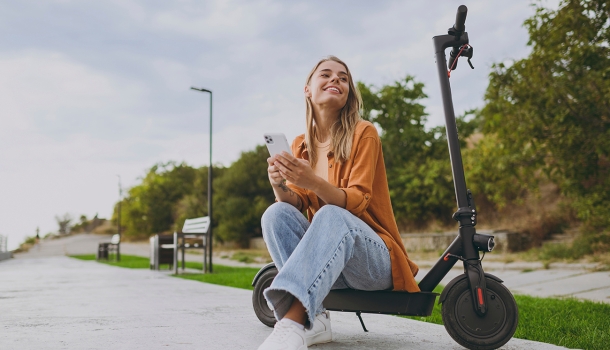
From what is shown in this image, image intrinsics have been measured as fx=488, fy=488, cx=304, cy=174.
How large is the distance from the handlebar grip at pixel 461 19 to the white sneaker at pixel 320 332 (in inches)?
60.2

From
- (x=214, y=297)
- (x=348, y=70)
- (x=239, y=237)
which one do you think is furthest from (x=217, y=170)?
(x=348, y=70)

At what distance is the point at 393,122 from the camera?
60.1 ft

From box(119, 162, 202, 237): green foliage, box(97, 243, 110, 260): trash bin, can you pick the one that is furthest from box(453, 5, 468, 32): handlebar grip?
box(119, 162, 202, 237): green foliage

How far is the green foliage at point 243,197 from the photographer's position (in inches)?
851

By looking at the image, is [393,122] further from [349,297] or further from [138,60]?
[349,297]

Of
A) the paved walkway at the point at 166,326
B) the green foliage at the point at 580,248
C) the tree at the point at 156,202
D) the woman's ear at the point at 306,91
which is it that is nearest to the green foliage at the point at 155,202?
the tree at the point at 156,202

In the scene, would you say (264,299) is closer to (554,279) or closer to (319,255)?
(319,255)

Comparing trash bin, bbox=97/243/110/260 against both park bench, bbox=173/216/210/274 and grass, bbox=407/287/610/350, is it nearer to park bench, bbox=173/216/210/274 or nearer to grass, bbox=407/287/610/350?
park bench, bbox=173/216/210/274

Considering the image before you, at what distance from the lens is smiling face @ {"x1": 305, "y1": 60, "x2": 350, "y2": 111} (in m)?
2.32

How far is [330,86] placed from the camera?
2.32 metres

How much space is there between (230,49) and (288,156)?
8570 mm

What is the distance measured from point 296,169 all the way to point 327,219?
9.0 inches

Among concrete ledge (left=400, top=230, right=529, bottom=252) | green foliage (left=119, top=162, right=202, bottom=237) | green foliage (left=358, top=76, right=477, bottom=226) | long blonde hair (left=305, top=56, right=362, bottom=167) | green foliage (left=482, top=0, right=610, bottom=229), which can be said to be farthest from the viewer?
green foliage (left=119, top=162, right=202, bottom=237)

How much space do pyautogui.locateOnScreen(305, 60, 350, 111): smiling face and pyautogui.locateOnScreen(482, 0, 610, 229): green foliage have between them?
5374mm
